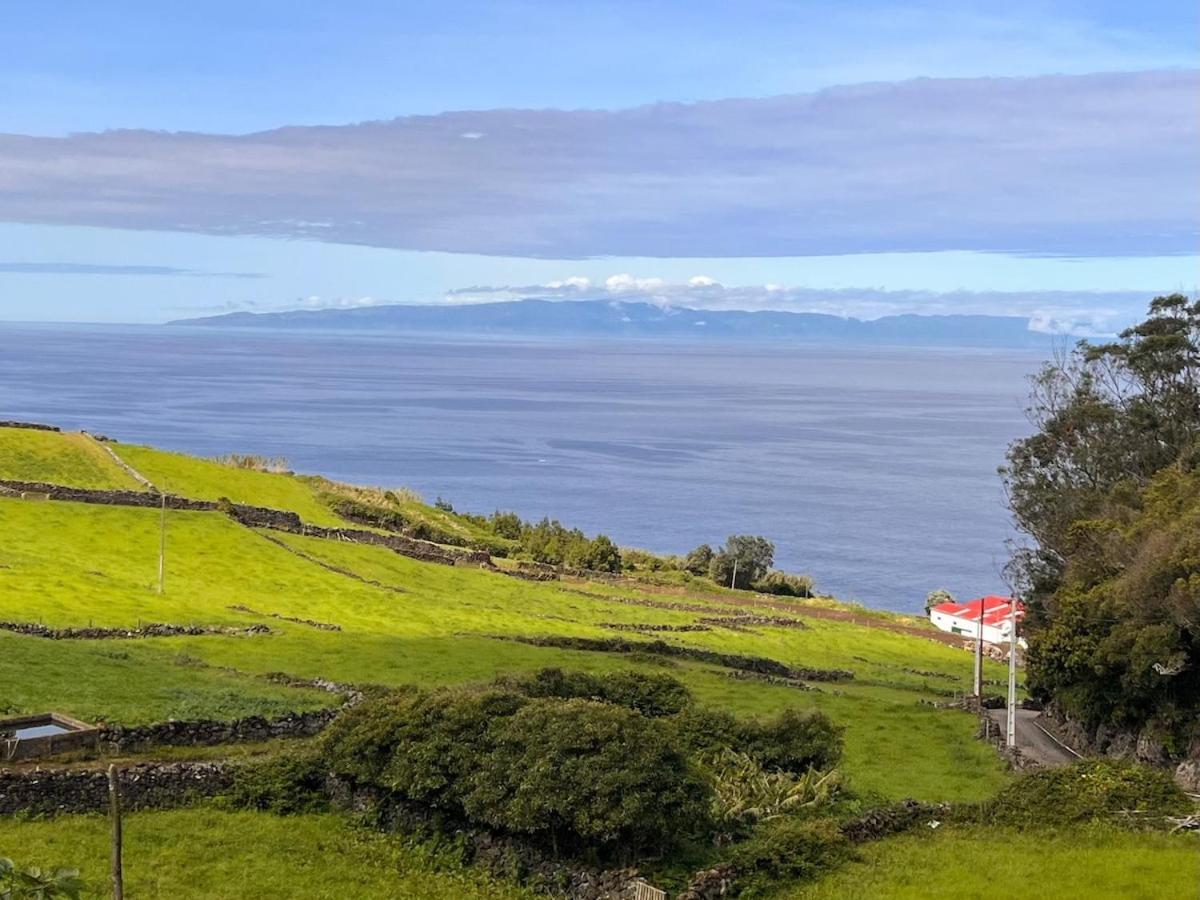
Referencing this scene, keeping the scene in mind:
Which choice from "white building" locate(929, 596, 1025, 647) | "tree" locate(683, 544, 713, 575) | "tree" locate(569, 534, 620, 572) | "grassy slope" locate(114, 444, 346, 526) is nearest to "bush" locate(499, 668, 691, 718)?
"grassy slope" locate(114, 444, 346, 526)

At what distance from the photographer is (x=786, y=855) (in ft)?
74.7

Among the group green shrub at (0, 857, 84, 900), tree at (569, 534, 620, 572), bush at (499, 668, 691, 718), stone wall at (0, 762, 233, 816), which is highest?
green shrub at (0, 857, 84, 900)

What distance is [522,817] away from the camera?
22.6 meters

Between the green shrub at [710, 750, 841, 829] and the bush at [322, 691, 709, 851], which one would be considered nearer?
the bush at [322, 691, 709, 851]

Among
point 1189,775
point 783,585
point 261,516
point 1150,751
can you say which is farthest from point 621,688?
point 783,585

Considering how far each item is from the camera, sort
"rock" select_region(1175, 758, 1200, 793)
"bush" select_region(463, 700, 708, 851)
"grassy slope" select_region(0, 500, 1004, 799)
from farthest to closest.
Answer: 1. "grassy slope" select_region(0, 500, 1004, 799)
2. "rock" select_region(1175, 758, 1200, 793)
3. "bush" select_region(463, 700, 708, 851)

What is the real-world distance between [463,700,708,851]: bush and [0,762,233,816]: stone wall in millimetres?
6471

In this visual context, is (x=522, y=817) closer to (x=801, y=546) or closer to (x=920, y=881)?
(x=920, y=881)

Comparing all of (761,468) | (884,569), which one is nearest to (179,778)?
(884,569)

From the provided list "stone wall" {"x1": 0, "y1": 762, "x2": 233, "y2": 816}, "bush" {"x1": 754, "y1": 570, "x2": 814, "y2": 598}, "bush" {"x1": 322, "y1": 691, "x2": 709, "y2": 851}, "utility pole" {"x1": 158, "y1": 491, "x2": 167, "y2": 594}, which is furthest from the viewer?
"bush" {"x1": 754, "y1": 570, "x2": 814, "y2": 598}

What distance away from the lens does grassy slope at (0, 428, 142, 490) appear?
67.9 metres

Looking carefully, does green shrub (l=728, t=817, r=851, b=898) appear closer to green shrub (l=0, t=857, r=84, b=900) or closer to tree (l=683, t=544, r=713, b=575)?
green shrub (l=0, t=857, r=84, b=900)

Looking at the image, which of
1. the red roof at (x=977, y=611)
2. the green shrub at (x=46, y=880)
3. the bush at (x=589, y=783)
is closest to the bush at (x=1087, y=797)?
the bush at (x=589, y=783)

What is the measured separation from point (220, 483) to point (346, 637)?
106ft
